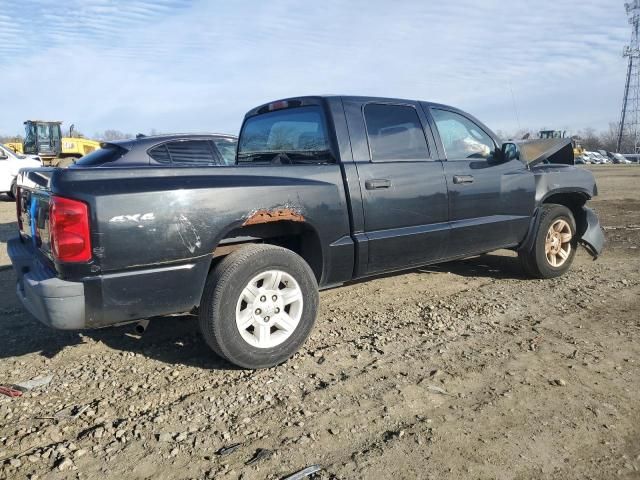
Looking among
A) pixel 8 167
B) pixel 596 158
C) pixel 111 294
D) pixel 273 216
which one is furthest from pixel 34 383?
pixel 596 158

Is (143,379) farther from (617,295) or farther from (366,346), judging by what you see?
(617,295)

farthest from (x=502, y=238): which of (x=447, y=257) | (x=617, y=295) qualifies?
(x=617, y=295)

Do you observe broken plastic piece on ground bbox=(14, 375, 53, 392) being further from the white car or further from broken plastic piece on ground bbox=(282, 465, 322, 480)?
the white car

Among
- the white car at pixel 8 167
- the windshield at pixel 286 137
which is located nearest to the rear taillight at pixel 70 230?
the windshield at pixel 286 137

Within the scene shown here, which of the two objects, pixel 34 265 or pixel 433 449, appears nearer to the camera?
pixel 433 449

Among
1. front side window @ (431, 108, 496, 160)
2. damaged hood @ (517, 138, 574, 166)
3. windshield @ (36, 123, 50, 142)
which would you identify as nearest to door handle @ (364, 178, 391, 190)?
front side window @ (431, 108, 496, 160)

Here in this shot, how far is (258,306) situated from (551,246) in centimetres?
372

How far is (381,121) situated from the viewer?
4371mm

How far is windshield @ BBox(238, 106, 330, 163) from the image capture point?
13.7 ft

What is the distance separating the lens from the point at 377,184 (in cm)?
404

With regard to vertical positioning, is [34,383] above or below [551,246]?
below

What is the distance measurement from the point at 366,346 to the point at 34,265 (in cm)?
238

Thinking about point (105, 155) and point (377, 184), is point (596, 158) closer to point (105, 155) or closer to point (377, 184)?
point (105, 155)

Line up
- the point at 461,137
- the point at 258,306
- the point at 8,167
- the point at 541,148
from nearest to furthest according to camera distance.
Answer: the point at 258,306, the point at 461,137, the point at 541,148, the point at 8,167
